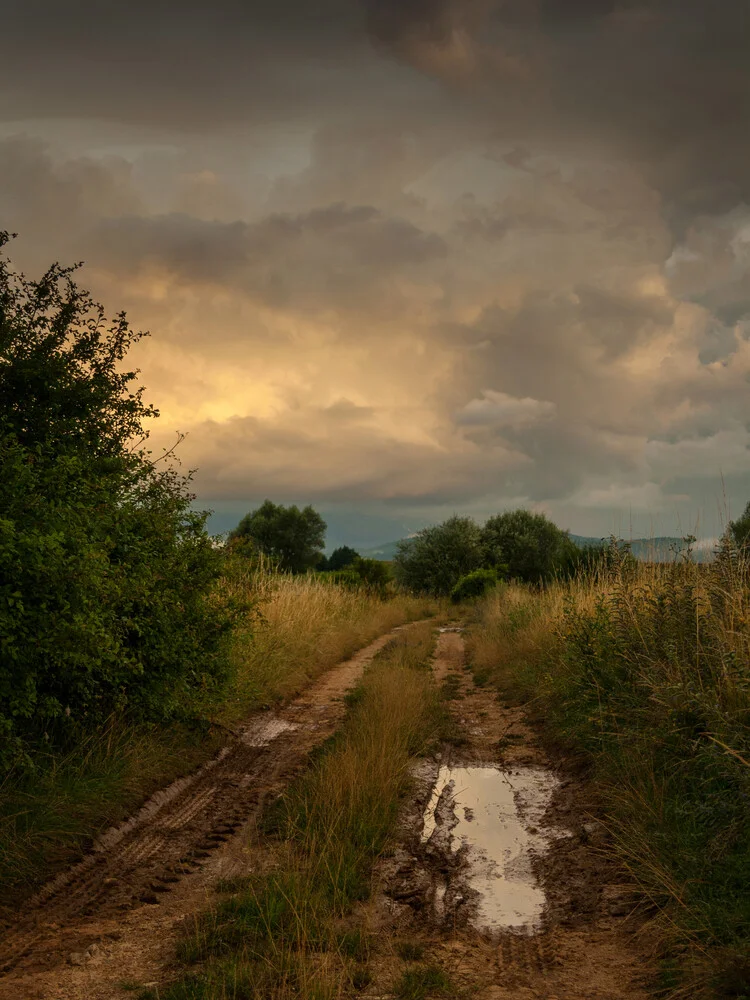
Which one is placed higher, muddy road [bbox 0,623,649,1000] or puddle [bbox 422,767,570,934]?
muddy road [bbox 0,623,649,1000]

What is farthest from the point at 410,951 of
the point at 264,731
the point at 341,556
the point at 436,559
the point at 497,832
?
the point at 341,556

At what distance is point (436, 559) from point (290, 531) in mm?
27860

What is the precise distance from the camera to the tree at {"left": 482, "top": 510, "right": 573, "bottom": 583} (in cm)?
5275

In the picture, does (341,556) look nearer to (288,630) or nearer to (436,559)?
(436,559)

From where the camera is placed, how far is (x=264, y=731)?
10359mm

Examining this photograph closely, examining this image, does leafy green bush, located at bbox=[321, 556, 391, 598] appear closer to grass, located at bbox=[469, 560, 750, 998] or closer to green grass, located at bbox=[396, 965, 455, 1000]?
grass, located at bbox=[469, 560, 750, 998]

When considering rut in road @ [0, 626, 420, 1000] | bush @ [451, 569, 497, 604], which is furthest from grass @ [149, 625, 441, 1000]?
bush @ [451, 569, 497, 604]

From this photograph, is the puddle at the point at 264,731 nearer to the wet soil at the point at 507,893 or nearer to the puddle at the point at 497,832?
the wet soil at the point at 507,893

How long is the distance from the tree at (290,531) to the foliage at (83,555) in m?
63.8

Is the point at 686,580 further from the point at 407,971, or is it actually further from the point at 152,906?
the point at 152,906

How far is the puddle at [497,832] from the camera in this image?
5016 millimetres

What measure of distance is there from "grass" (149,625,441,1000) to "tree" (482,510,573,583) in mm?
44690

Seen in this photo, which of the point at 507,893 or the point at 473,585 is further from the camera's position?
the point at 473,585

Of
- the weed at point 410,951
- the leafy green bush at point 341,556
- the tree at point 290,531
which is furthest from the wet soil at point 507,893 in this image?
the leafy green bush at point 341,556
